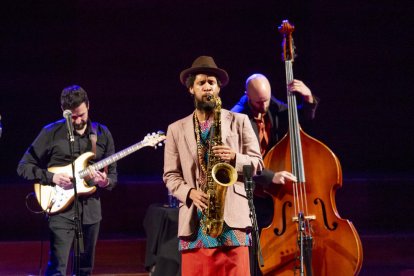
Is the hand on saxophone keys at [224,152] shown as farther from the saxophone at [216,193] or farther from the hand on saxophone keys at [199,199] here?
the hand on saxophone keys at [199,199]

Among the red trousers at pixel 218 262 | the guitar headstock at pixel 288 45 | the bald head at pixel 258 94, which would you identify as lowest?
the red trousers at pixel 218 262

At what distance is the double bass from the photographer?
4062 millimetres

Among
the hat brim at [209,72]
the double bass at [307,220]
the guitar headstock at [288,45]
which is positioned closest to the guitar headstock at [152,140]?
the double bass at [307,220]

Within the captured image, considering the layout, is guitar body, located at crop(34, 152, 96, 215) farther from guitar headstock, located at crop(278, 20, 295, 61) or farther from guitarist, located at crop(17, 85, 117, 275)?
guitar headstock, located at crop(278, 20, 295, 61)

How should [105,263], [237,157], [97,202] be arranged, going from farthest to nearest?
[105,263]
[97,202]
[237,157]

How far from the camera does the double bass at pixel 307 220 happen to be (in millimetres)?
4062

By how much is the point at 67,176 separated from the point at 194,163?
1.56m

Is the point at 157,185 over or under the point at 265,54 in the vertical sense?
under

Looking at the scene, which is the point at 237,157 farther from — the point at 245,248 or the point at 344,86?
the point at 344,86

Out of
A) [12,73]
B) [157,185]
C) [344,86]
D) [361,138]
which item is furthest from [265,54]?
[12,73]

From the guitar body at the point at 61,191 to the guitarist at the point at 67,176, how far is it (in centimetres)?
3

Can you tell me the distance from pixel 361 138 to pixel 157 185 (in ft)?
8.44

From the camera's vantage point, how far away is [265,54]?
23.2 ft

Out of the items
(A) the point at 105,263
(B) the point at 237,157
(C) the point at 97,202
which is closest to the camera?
(B) the point at 237,157
